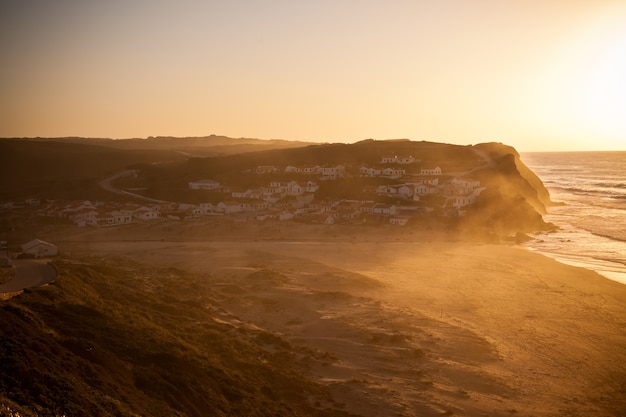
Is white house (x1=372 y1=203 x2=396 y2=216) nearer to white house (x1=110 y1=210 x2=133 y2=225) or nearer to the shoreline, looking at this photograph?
the shoreline

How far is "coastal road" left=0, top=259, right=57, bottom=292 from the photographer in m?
22.1

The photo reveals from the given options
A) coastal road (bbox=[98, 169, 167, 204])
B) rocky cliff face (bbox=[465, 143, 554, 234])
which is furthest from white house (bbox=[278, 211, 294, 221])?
coastal road (bbox=[98, 169, 167, 204])

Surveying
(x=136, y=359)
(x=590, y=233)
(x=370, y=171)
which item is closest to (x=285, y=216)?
(x=370, y=171)

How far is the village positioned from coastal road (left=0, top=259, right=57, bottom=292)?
27702 mm

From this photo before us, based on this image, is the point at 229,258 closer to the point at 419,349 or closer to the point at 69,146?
the point at 419,349

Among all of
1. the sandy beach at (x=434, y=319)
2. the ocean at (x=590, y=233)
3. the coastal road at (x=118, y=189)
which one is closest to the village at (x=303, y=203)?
the coastal road at (x=118, y=189)

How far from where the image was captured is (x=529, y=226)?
5756 cm

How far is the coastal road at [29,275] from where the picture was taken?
869 inches

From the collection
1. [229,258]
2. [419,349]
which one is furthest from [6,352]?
[229,258]

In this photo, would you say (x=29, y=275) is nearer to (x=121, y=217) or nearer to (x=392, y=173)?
(x=121, y=217)

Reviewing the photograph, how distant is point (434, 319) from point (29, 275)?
65.9ft

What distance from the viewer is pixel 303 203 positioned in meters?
65.3

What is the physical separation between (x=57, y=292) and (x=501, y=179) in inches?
2582

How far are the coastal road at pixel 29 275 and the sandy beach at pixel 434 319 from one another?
28.8 feet
